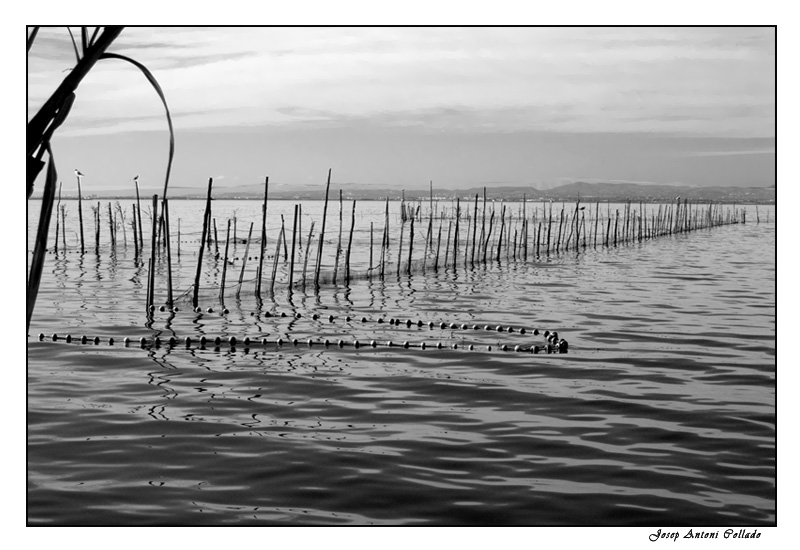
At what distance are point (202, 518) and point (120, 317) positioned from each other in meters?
11.3

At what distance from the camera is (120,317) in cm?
1664

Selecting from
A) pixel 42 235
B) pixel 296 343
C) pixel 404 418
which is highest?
pixel 42 235

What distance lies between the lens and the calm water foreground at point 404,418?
→ 646cm

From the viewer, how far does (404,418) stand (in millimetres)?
9039

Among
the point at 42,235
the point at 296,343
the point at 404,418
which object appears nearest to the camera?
the point at 42,235

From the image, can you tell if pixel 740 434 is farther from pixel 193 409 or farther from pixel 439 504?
pixel 193 409

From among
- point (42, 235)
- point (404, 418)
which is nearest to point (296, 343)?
point (404, 418)

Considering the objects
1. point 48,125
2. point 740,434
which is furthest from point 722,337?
point 48,125

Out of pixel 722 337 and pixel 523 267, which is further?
pixel 523 267

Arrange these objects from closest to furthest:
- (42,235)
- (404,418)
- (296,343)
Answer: (42,235)
(404,418)
(296,343)

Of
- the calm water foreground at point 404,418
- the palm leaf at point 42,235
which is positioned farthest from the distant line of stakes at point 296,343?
the palm leaf at point 42,235

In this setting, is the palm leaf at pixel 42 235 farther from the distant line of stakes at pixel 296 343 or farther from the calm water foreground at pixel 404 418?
the distant line of stakes at pixel 296 343

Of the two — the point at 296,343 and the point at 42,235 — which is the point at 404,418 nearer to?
the point at 296,343

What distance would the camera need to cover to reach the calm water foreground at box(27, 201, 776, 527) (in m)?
6.46
